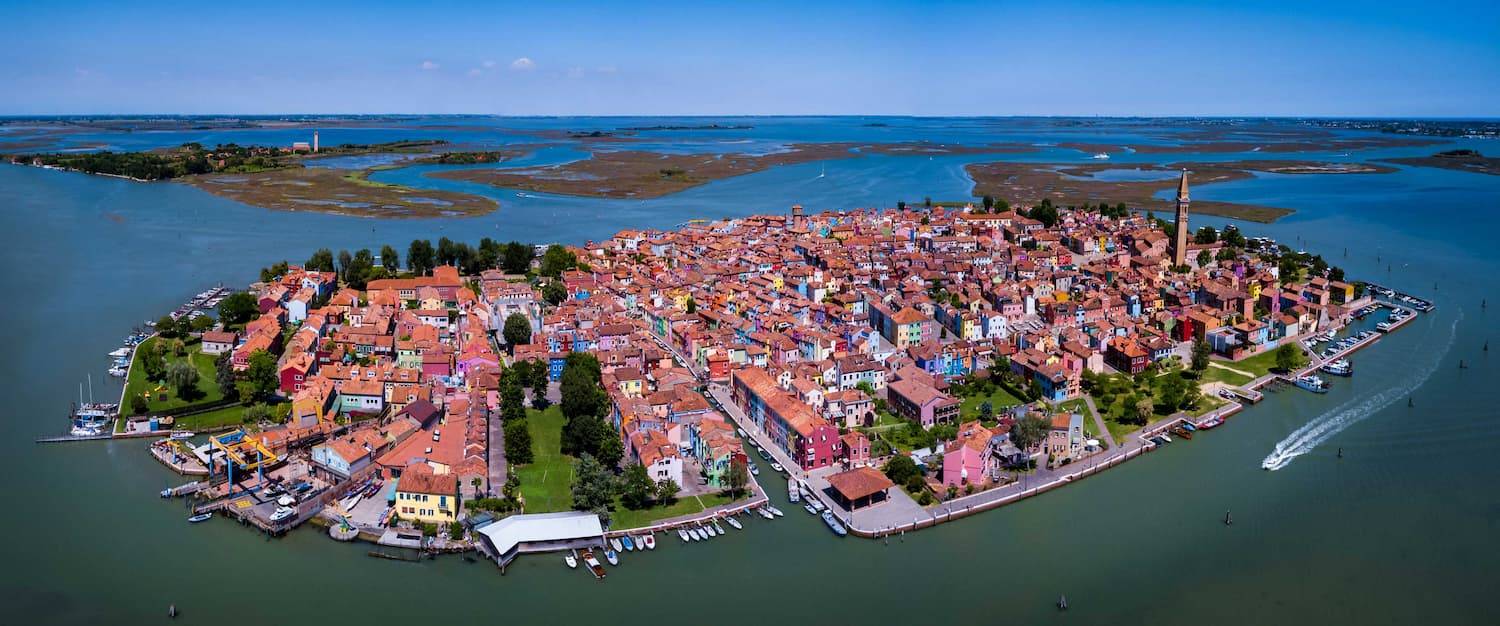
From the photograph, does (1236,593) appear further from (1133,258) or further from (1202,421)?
(1133,258)

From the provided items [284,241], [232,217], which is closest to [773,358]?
[284,241]

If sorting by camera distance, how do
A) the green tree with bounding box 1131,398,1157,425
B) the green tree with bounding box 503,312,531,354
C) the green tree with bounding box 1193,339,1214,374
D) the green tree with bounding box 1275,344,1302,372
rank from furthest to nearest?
the green tree with bounding box 503,312,531,354
the green tree with bounding box 1275,344,1302,372
the green tree with bounding box 1193,339,1214,374
the green tree with bounding box 1131,398,1157,425

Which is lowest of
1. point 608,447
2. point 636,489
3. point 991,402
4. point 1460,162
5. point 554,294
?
point 636,489

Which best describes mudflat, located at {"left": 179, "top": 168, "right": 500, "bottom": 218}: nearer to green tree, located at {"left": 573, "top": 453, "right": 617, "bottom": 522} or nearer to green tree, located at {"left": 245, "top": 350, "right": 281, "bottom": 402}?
green tree, located at {"left": 245, "top": 350, "right": 281, "bottom": 402}

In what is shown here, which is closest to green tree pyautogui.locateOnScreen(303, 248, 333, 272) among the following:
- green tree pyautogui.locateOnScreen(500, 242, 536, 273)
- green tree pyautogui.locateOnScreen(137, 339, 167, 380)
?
green tree pyautogui.locateOnScreen(500, 242, 536, 273)

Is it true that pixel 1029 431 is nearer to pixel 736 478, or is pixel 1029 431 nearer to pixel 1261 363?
pixel 736 478

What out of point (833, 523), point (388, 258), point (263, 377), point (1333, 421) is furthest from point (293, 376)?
point (1333, 421)
